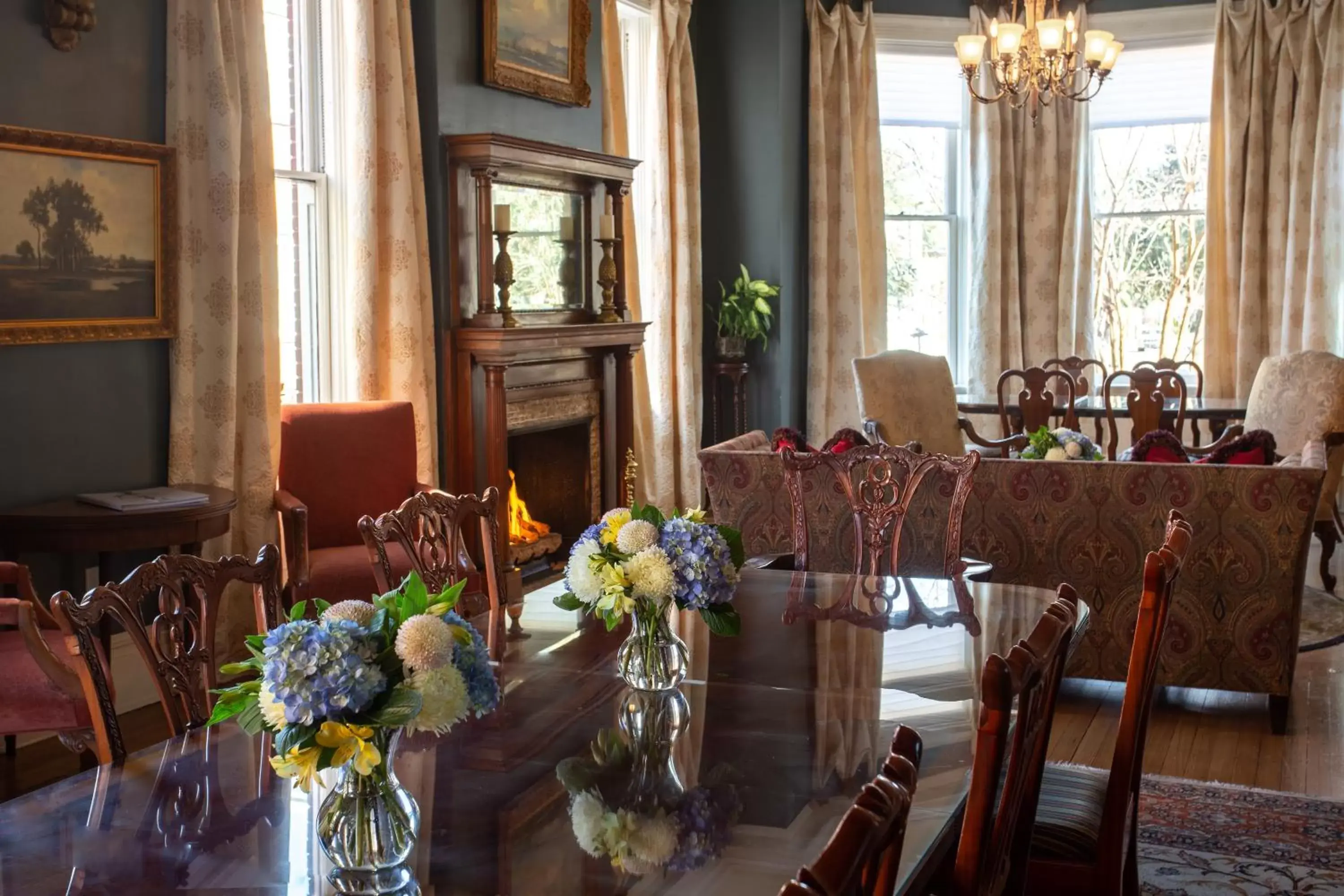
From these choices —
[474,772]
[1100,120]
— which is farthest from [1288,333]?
[474,772]

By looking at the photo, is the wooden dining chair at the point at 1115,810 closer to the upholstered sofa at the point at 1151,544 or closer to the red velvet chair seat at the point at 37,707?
the upholstered sofa at the point at 1151,544

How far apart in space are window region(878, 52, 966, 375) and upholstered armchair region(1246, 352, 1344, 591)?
2706 millimetres

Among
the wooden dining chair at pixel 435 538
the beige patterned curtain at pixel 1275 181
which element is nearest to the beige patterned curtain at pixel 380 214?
the wooden dining chair at pixel 435 538

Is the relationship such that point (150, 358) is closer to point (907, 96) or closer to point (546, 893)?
point (546, 893)

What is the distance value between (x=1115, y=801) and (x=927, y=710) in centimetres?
40

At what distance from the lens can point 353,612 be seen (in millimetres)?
1542

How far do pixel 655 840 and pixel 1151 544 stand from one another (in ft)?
9.81

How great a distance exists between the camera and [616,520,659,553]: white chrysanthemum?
2.15m

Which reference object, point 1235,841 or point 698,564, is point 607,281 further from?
point 698,564

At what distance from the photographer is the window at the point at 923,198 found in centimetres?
883

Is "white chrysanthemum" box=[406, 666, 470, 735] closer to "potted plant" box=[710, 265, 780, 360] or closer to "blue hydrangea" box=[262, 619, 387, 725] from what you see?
"blue hydrangea" box=[262, 619, 387, 725]

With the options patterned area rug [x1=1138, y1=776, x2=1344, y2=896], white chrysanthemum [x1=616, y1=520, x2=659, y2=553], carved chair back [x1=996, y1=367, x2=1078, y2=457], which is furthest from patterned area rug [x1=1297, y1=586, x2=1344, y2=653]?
white chrysanthemum [x1=616, y1=520, x2=659, y2=553]

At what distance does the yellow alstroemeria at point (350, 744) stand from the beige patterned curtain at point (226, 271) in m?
3.21

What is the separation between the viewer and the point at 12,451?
3898 millimetres
